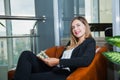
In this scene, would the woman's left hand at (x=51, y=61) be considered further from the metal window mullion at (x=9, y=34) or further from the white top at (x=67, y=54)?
the metal window mullion at (x=9, y=34)

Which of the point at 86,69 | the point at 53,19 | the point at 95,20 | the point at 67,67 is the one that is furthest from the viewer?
the point at 53,19

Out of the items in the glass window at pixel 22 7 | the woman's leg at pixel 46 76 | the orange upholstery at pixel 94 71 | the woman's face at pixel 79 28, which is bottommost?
the woman's leg at pixel 46 76

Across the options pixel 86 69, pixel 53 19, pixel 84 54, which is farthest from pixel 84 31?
pixel 53 19

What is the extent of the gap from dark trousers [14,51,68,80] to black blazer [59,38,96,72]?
0.17 m

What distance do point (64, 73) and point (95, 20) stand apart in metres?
1.49

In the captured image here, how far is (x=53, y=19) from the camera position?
13.8 feet

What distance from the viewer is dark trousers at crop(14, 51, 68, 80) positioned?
2.61 meters

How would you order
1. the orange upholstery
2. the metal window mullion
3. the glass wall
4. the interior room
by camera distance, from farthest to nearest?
the metal window mullion < the glass wall < the interior room < the orange upholstery

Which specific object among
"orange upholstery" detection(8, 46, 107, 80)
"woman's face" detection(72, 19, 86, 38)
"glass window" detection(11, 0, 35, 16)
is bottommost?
"orange upholstery" detection(8, 46, 107, 80)

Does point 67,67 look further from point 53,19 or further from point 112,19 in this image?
point 53,19

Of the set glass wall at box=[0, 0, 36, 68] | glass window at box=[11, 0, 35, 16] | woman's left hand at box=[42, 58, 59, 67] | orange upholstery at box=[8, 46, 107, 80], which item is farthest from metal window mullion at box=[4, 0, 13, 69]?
woman's left hand at box=[42, 58, 59, 67]

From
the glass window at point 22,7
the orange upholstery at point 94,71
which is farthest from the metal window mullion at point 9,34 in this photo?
the orange upholstery at point 94,71

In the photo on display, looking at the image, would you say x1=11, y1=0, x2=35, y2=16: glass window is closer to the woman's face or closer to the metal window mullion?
the metal window mullion

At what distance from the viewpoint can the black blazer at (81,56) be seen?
8.27 feet
